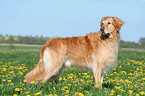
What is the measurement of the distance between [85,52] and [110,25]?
1.02m

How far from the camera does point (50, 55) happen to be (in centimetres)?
455

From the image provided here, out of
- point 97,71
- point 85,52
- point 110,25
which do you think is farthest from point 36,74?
point 110,25

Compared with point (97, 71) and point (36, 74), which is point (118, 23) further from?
point (36, 74)

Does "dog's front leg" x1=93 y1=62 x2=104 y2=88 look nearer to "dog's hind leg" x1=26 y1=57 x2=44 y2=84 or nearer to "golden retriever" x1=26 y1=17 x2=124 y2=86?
"golden retriever" x1=26 y1=17 x2=124 y2=86

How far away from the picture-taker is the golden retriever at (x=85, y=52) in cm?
443

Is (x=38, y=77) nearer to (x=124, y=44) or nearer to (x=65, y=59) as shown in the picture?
(x=65, y=59)

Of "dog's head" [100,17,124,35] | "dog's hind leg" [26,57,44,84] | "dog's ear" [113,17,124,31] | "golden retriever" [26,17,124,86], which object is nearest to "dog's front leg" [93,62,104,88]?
"golden retriever" [26,17,124,86]

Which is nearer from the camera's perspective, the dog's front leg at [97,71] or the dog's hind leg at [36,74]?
the dog's front leg at [97,71]

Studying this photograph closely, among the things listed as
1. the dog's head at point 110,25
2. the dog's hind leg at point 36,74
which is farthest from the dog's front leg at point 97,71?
the dog's hind leg at point 36,74

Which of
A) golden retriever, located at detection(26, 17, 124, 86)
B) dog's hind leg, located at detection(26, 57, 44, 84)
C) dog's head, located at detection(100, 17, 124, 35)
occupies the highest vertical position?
dog's head, located at detection(100, 17, 124, 35)

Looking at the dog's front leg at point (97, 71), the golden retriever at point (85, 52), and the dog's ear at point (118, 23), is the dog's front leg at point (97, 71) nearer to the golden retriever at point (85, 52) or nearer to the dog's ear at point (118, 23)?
the golden retriever at point (85, 52)

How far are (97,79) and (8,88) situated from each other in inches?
89.2

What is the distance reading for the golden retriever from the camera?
443 centimetres

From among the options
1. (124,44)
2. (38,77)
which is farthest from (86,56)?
(124,44)
